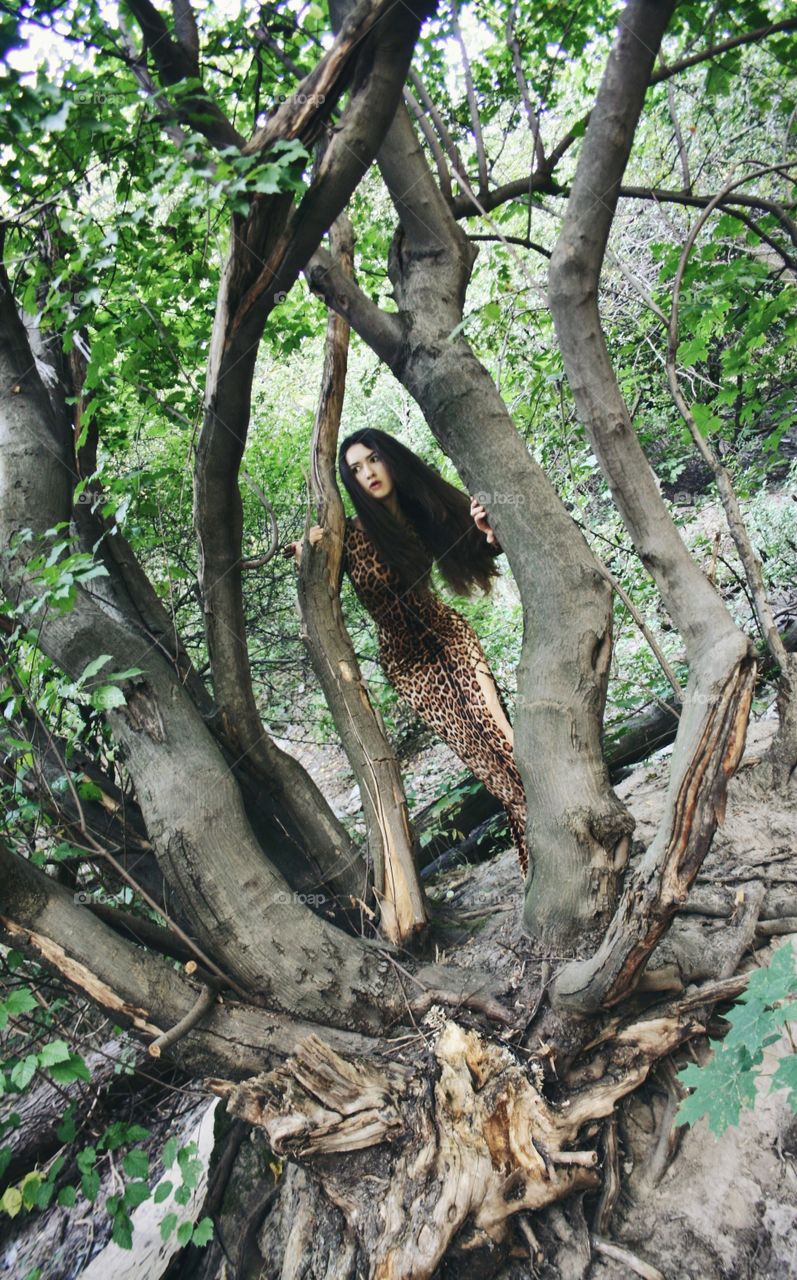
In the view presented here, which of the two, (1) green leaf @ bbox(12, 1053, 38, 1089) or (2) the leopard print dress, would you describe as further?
(2) the leopard print dress

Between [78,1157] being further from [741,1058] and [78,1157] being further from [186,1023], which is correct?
[741,1058]

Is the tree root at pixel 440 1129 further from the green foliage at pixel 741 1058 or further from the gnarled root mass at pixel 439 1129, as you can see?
the green foliage at pixel 741 1058

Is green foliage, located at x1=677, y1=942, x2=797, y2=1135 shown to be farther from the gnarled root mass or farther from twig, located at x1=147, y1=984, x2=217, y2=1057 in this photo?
twig, located at x1=147, y1=984, x2=217, y2=1057

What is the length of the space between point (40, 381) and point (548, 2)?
2941 millimetres

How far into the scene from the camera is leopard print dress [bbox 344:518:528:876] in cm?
316

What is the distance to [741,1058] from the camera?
5.77 ft

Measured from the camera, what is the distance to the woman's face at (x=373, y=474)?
10.5 feet

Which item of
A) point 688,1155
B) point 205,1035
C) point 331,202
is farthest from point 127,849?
point 331,202

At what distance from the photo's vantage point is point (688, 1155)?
2.17m

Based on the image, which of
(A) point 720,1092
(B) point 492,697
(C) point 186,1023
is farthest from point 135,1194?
(B) point 492,697

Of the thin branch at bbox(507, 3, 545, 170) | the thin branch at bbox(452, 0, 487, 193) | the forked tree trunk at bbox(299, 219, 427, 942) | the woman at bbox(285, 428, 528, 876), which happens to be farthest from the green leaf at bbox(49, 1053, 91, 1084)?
the thin branch at bbox(452, 0, 487, 193)

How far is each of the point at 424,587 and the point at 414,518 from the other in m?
0.30

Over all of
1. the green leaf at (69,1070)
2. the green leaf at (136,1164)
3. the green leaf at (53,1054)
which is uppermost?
the green leaf at (53,1054)

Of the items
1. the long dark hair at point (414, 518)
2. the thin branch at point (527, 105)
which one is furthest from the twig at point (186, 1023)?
the thin branch at point (527, 105)
